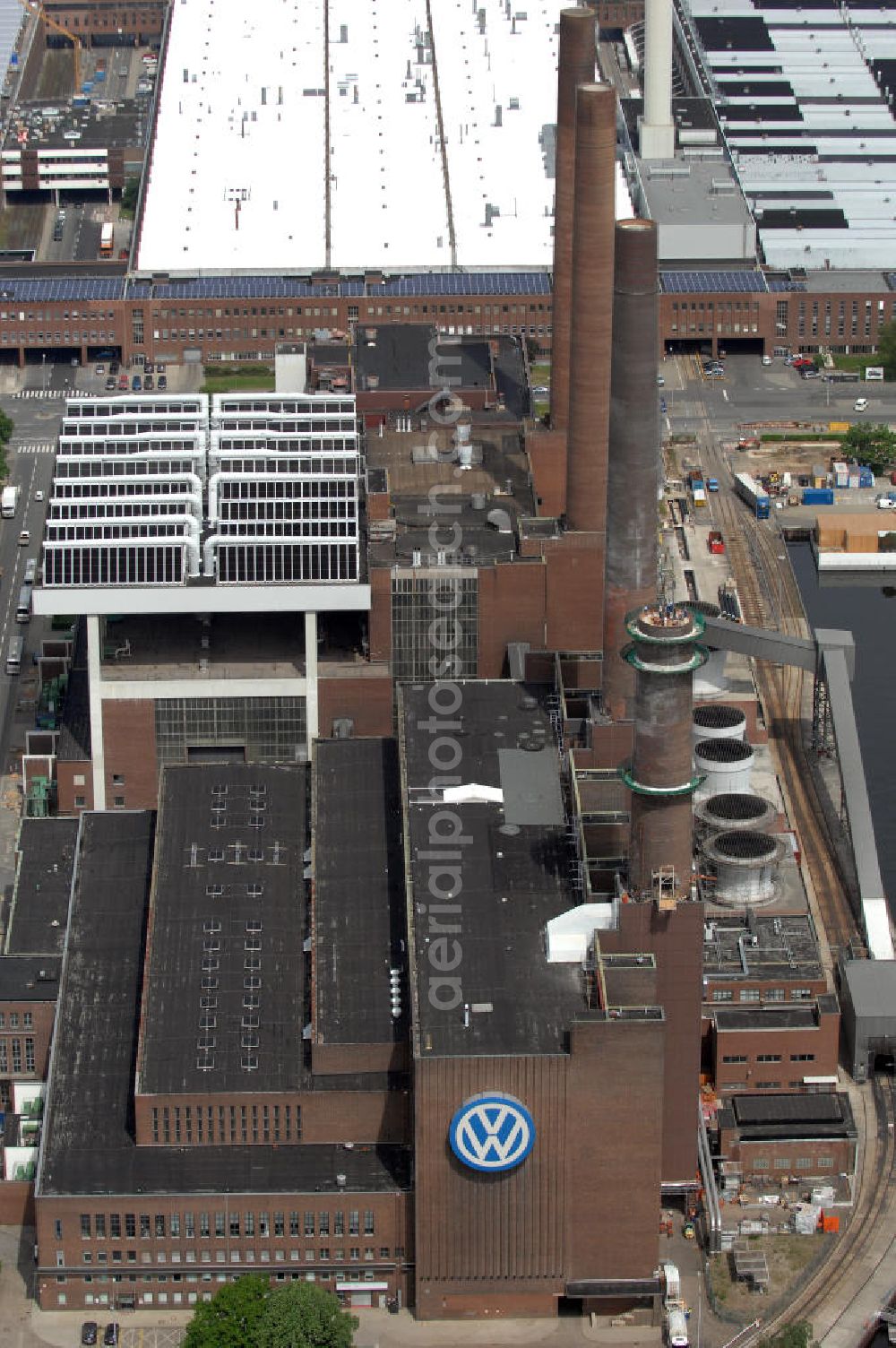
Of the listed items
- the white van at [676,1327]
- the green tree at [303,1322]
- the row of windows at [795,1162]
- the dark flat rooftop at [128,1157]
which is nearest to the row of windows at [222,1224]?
the dark flat rooftop at [128,1157]

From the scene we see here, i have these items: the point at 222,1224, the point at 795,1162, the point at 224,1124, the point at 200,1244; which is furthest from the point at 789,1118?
the point at 200,1244

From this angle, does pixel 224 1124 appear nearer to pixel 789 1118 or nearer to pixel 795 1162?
pixel 795 1162

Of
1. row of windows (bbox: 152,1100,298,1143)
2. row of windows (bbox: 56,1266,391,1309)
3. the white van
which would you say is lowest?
the white van

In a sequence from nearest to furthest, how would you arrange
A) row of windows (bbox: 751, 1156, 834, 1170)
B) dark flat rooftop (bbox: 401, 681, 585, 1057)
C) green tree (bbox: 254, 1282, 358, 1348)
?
green tree (bbox: 254, 1282, 358, 1348)
dark flat rooftop (bbox: 401, 681, 585, 1057)
row of windows (bbox: 751, 1156, 834, 1170)

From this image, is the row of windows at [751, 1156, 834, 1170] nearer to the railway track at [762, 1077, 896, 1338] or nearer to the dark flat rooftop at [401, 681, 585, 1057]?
the railway track at [762, 1077, 896, 1338]

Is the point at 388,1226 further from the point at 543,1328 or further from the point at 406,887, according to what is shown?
the point at 406,887

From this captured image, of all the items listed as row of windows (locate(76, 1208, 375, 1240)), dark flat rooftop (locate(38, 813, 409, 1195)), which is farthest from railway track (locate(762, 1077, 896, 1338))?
row of windows (locate(76, 1208, 375, 1240))

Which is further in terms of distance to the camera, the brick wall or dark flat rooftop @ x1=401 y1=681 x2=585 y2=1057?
the brick wall
